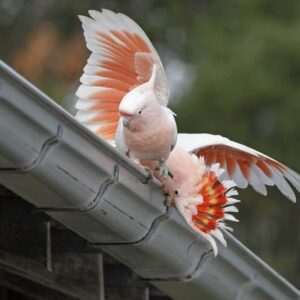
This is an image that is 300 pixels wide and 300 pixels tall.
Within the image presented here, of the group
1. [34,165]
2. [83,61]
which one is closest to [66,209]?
[34,165]

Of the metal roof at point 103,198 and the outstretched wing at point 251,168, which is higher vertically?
the outstretched wing at point 251,168

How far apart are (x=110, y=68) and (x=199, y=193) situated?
1.55ft

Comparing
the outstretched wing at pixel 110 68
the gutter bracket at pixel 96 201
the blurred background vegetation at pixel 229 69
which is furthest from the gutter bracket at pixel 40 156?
the blurred background vegetation at pixel 229 69

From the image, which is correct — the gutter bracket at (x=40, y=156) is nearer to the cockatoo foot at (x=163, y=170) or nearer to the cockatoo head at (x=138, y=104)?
the cockatoo head at (x=138, y=104)

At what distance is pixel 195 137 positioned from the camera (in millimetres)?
3828

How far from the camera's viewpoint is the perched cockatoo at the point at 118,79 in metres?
3.35

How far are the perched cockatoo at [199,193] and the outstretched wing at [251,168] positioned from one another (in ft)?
1.19

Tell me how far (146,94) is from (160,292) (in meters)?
0.60

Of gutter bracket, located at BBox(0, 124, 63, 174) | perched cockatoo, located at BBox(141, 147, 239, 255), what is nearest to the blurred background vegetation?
perched cockatoo, located at BBox(141, 147, 239, 255)

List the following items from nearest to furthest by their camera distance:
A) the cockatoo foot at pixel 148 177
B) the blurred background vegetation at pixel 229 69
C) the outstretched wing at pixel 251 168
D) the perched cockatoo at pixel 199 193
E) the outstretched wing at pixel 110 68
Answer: the cockatoo foot at pixel 148 177 < the perched cockatoo at pixel 199 193 < the outstretched wing at pixel 110 68 < the outstretched wing at pixel 251 168 < the blurred background vegetation at pixel 229 69

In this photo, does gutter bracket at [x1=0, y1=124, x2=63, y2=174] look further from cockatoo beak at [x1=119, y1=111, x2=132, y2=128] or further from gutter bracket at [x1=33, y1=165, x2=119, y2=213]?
cockatoo beak at [x1=119, y1=111, x2=132, y2=128]

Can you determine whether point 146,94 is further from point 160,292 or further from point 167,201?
point 160,292

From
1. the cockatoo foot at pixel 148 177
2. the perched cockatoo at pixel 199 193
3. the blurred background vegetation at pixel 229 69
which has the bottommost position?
the cockatoo foot at pixel 148 177

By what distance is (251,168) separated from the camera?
4.04 meters
